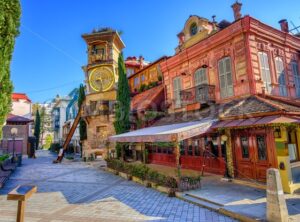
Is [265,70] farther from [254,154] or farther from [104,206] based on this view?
[104,206]

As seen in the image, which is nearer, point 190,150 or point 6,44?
point 6,44

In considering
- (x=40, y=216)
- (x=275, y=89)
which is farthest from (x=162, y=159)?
(x=40, y=216)

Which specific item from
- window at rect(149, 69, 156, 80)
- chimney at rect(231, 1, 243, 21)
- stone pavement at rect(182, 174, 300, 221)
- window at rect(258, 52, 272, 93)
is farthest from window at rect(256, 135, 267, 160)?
window at rect(149, 69, 156, 80)

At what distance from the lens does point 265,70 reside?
11445mm

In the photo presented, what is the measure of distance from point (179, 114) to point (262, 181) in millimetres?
7416

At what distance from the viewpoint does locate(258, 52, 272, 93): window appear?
36.8ft

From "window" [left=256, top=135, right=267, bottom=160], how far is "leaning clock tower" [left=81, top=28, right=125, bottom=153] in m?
16.9

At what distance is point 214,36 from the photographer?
41.0ft

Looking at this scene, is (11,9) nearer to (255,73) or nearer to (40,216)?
(40,216)

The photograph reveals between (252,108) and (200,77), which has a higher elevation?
(200,77)

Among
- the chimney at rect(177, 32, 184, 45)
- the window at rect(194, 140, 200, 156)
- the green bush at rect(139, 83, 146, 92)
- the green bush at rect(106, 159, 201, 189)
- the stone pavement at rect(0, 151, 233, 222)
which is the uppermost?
the chimney at rect(177, 32, 184, 45)

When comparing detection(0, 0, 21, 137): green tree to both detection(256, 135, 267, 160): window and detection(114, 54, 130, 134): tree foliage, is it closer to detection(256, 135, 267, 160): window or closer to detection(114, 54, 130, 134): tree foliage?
detection(114, 54, 130, 134): tree foliage

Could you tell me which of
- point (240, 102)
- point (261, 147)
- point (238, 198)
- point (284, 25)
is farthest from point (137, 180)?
point (284, 25)

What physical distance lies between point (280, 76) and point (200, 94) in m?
4.54
